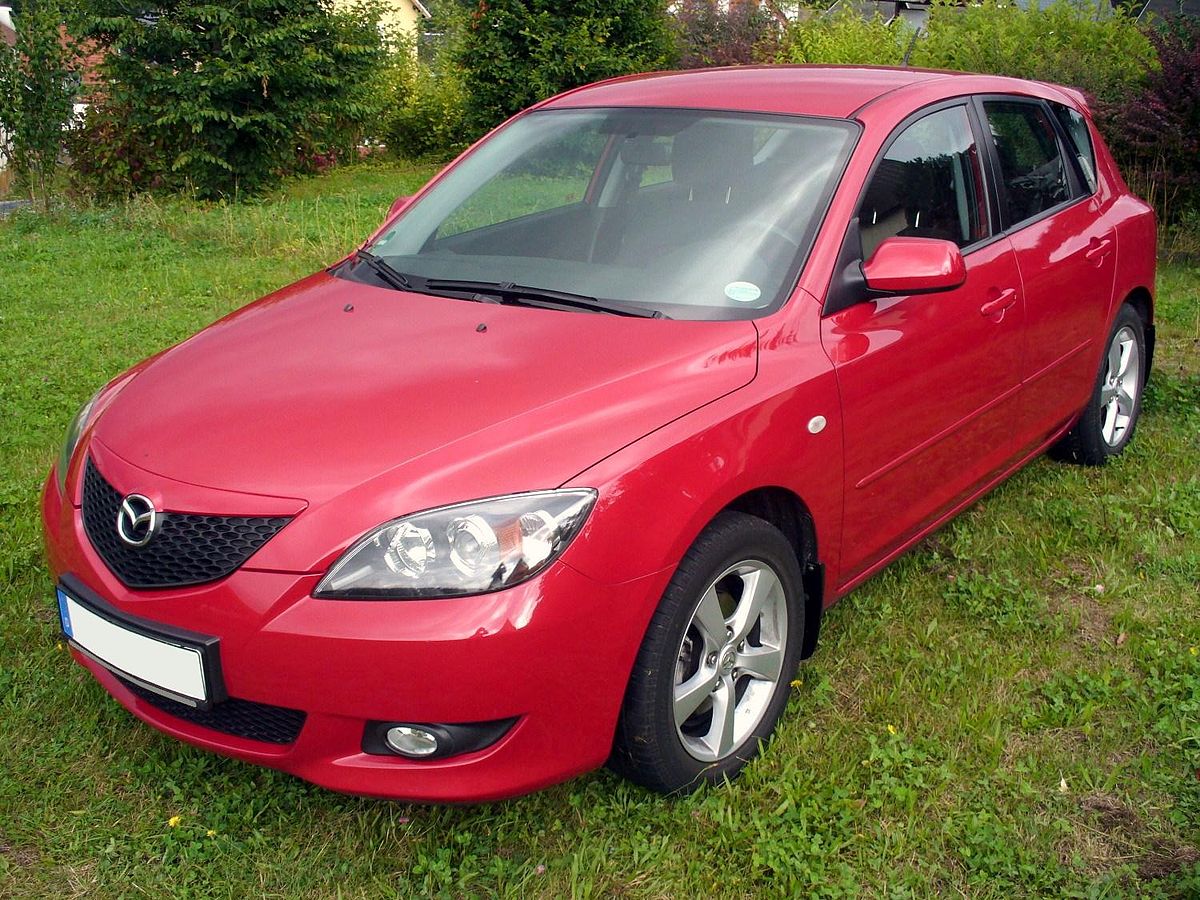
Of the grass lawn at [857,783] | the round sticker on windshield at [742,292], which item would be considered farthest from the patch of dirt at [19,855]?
the round sticker on windshield at [742,292]

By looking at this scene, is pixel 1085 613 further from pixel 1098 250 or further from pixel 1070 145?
pixel 1070 145

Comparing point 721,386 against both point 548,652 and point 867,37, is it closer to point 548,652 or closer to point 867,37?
point 548,652

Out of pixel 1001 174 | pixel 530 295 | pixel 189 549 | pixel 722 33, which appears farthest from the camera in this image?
pixel 722 33

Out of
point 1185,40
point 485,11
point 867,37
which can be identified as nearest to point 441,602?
point 1185,40

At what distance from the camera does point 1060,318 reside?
4.02 m

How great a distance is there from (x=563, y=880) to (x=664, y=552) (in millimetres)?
782

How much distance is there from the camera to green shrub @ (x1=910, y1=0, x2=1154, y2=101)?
9.53 m

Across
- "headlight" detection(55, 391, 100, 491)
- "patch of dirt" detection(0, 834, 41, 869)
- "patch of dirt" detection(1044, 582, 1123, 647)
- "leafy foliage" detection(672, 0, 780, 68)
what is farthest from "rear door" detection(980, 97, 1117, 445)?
"leafy foliage" detection(672, 0, 780, 68)

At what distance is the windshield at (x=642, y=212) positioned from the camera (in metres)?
3.02

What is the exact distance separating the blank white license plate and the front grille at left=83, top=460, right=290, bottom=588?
0.38ft

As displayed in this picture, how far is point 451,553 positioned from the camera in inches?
87.9

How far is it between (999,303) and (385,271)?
194 centimetres

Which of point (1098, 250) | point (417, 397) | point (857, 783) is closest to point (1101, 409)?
point (1098, 250)

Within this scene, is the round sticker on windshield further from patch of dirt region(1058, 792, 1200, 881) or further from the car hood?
patch of dirt region(1058, 792, 1200, 881)
